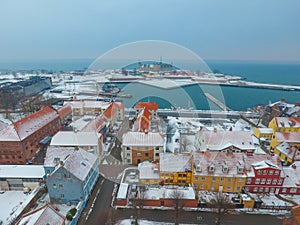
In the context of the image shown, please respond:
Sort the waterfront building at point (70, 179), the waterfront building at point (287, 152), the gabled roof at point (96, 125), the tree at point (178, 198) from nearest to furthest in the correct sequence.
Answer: the tree at point (178, 198)
the waterfront building at point (70, 179)
the waterfront building at point (287, 152)
the gabled roof at point (96, 125)

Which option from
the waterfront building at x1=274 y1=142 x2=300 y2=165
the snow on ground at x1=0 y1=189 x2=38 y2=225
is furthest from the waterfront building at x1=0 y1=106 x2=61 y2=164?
the waterfront building at x1=274 y1=142 x2=300 y2=165

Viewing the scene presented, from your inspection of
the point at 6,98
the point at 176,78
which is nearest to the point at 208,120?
the point at 6,98

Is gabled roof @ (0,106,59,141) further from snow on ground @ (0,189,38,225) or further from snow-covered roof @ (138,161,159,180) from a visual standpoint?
snow-covered roof @ (138,161,159,180)

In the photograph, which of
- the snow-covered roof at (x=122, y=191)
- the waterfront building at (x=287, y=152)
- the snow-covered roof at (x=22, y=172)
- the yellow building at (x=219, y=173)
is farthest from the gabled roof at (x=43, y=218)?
the waterfront building at (x=287, y=152)

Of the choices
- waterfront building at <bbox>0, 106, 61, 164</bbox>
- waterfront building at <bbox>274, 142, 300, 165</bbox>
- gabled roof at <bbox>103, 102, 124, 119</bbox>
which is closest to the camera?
waterfront building at <bbox>0, 106, 61, 164</bbox>

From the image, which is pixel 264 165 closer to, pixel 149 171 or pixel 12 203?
pixel 149 171

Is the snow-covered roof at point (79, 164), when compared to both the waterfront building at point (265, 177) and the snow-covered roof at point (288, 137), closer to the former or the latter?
the waterfront building at point (265, 177)
